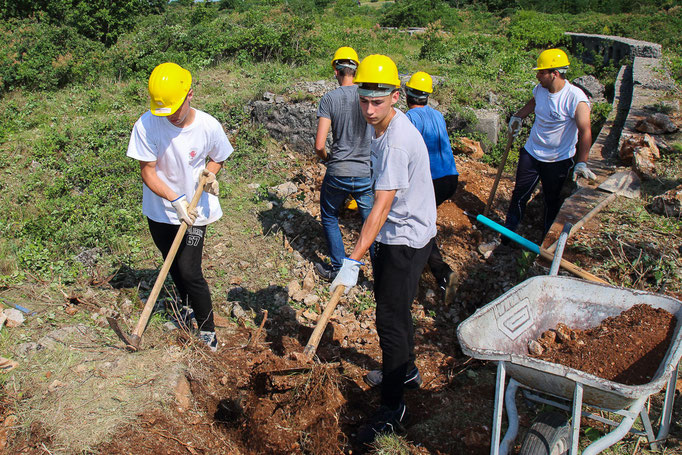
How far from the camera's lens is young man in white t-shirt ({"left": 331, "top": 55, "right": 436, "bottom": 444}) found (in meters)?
2.29

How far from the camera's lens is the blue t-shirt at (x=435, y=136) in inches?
152

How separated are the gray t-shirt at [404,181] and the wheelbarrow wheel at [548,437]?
3.20 feet

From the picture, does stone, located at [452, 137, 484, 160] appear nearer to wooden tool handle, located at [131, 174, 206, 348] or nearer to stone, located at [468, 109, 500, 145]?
stone, located at [468, 109, 500, 145]

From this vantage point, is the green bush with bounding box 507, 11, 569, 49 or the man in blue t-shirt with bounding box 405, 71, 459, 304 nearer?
the man in blue t-shirt with bounding box 405, 71, 459, 304

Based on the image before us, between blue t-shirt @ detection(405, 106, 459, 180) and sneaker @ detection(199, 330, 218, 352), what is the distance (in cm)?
215

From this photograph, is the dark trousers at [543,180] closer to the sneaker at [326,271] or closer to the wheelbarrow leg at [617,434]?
the sneaker at [326,271]

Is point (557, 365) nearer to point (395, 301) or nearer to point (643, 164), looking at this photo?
point (395, 301)

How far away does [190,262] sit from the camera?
2.96 metres

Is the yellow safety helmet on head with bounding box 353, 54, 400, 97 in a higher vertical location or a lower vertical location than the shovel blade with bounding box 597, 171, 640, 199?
higher

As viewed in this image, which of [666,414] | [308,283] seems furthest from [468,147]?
[666,414]

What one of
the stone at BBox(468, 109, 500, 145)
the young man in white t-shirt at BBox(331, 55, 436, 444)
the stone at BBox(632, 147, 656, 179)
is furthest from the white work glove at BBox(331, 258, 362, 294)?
the stone at BBox(468, 109, 500, 145)

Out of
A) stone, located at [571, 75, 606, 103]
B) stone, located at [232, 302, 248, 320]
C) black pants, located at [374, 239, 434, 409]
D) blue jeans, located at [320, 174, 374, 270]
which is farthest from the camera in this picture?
stone, located at [571, 75, 606, 103]

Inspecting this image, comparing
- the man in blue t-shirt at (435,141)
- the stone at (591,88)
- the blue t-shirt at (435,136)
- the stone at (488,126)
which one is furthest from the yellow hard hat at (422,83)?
the stone at (591,88)

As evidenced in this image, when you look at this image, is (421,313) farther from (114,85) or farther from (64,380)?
(114,85)
